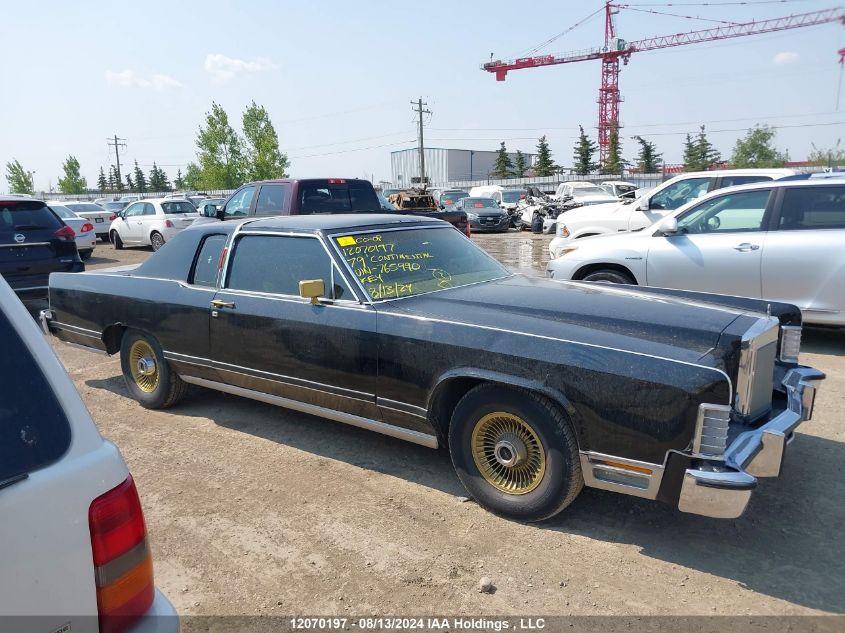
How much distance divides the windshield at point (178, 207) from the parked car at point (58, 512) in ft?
57.7

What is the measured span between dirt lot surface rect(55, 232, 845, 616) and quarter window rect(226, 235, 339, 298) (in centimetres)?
112

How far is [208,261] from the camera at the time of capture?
5.03m

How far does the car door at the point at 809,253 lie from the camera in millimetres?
6391

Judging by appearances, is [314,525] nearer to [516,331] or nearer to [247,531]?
[247,531]

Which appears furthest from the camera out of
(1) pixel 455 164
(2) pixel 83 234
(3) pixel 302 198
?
(1) pixel 455 164

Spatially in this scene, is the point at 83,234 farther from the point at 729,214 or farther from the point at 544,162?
the point at 544,162

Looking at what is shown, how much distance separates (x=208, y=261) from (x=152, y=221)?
561 inches

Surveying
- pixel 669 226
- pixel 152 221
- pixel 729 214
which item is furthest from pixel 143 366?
pixel 152 221

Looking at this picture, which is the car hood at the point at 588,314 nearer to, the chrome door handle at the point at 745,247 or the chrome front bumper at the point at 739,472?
the chrome front bumper at the point at 739,472

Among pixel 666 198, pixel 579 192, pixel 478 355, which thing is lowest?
pixel 478 355

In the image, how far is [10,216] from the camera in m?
8.54

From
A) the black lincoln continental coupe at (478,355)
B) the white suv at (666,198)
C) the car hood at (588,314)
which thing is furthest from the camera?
the white suv at (666,198)

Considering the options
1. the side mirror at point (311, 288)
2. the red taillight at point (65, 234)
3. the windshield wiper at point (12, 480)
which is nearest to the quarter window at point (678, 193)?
the side mirror at point (311, 288)

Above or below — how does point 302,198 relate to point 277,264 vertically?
above
